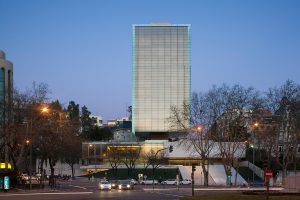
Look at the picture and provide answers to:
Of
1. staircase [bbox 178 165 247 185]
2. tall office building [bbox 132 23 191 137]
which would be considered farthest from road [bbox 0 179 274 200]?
tall office building [bbox 132 23 191 137]

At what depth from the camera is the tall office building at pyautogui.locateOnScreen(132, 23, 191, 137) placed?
187375 mm

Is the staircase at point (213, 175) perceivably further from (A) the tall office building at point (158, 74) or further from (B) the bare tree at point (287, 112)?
(A) the tall office building at point (158, 74)

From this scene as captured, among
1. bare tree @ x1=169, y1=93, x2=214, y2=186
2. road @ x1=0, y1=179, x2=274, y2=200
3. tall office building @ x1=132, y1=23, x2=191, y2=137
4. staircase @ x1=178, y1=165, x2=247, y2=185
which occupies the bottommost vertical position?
staircase @ x1=178, y1=165, x2=247, y2=185

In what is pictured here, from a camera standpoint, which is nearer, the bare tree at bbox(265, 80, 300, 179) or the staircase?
the bare tree at bbox(265, 80, 300, 179)

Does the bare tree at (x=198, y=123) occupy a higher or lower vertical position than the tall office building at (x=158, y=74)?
lower

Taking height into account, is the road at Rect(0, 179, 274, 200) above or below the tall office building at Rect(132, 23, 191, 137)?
below

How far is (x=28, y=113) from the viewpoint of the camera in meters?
65.5

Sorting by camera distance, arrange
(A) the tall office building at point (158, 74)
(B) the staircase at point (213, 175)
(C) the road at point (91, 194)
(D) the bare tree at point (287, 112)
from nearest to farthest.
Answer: (C) the road at point (91, 194) → (D) the bare tree at point (287, 112) → (B) the staircase at point (213, 175) → (A) the tall office building at point (158, 74)

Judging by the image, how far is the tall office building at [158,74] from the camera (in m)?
187

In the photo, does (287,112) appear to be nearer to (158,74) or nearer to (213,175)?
(213,175)

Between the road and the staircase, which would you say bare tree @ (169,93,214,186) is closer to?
the staircase

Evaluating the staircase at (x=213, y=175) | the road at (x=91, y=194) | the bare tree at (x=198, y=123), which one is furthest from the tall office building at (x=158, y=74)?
the road at (x=91, y=194)

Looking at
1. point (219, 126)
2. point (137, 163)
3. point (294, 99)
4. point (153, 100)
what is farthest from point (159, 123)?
point (294, 99)

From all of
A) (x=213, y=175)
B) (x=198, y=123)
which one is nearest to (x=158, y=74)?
(x=213, y=175)
